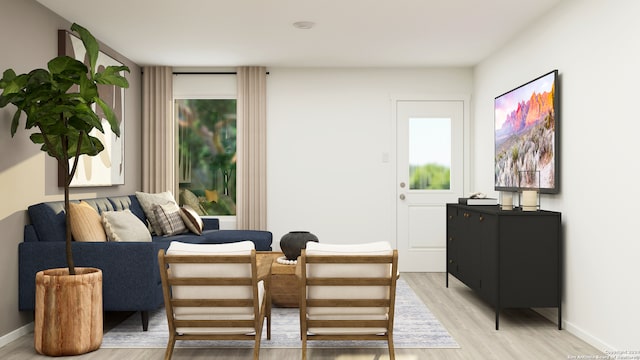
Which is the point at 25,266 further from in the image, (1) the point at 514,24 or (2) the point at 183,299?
(1) the point at 514,24

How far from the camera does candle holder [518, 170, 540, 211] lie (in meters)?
4.52

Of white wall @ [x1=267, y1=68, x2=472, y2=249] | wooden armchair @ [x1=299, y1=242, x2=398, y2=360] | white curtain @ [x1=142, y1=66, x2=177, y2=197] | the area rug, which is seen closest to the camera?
wooden armchair @ [x1=299, y1=242, x2=398, y2=360]

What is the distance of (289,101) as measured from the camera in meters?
6.98

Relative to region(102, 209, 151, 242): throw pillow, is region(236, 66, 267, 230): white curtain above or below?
above

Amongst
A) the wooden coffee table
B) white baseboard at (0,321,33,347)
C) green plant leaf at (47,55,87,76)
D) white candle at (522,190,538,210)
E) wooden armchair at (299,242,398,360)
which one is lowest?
white baseboard at (0,321,33,347)

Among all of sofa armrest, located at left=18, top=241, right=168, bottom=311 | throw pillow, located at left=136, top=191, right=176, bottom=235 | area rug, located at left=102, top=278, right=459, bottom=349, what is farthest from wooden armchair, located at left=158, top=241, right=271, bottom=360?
throw pillow, located at left=136, top=191, right=176, bottom=235

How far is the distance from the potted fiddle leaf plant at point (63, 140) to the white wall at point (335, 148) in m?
3.31

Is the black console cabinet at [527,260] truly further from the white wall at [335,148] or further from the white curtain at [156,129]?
the white curtain at [156,129]

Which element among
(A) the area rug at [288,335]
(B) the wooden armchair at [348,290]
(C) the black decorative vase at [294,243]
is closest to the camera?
(B) the wooden armchair at [348,290]

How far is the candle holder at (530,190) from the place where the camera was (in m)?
4.52

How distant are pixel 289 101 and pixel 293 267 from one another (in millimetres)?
2914

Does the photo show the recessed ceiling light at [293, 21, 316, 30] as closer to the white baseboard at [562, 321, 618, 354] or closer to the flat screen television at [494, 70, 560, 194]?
the flat screen television at [494, 70, 560, 194]

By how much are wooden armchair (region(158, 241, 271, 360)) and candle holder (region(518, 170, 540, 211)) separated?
95.9 inches

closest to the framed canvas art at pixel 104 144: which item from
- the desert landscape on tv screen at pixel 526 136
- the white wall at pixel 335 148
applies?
the white wall at pixel 335 148
